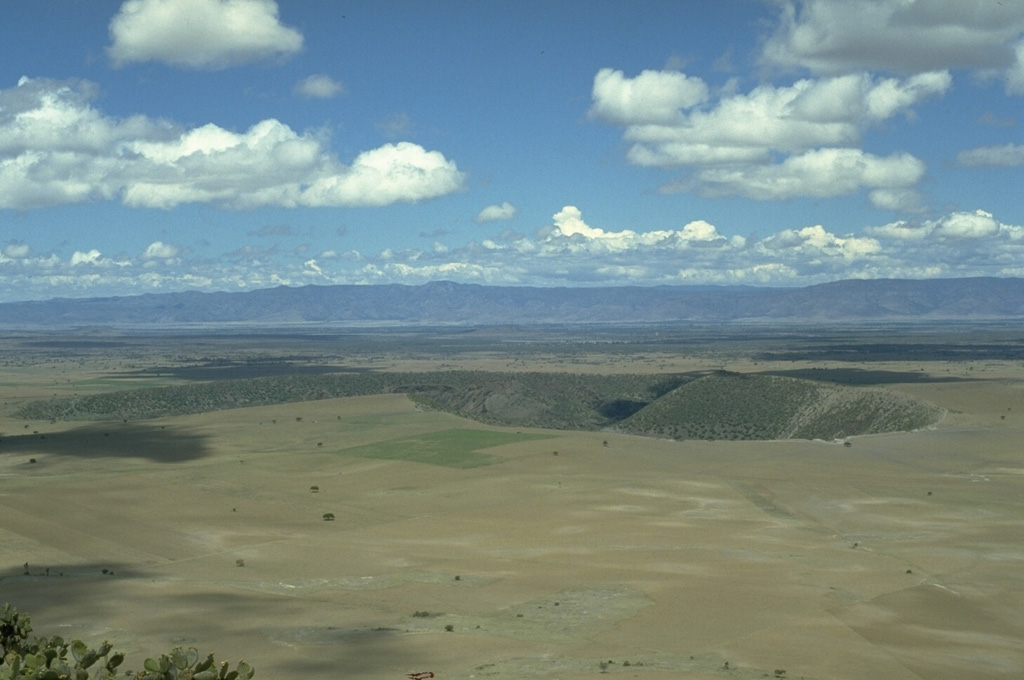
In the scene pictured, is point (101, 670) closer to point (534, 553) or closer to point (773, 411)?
point (534, 553)

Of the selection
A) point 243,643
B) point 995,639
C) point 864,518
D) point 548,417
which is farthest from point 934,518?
point 548,417

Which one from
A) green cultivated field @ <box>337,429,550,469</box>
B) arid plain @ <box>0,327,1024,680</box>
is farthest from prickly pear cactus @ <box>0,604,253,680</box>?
green cultivated field @ <box>337,429,550,469</box>

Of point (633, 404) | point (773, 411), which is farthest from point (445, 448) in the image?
point (633, 404)

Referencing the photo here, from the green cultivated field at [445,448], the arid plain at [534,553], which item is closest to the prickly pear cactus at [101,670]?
the arid plain at [534,553]

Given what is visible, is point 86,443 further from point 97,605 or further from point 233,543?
point 97,605

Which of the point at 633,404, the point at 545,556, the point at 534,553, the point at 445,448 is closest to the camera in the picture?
the point at 545,556
